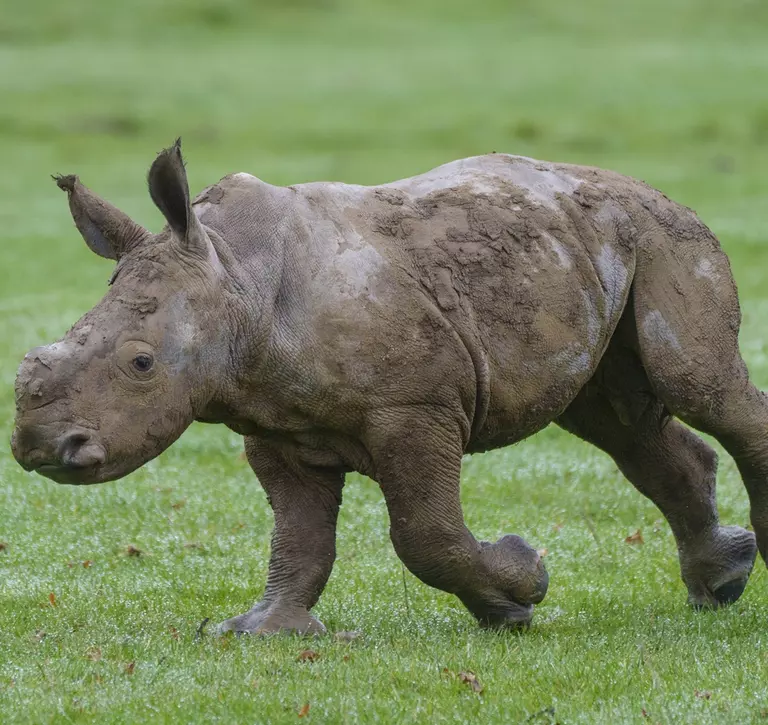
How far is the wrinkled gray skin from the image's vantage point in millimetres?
6395

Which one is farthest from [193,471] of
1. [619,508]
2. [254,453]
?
[254,453]

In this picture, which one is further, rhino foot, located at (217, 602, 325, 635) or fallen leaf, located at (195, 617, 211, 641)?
rhino foot, located at (217, 602, 325, 635)

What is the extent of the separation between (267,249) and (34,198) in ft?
82.2

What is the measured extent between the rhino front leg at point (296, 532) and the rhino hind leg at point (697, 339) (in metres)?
1.74

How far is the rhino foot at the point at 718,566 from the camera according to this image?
845 cm

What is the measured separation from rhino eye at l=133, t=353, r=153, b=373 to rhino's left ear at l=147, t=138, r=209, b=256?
530 millimetres

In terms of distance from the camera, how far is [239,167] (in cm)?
3331

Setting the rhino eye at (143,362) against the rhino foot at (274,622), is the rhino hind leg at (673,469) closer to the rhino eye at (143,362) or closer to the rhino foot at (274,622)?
the rhino foot at (274,622)

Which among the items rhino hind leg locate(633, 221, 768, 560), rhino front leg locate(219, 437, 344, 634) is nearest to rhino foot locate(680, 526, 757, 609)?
rhino hind leg locate(633, 221, 768, 560)

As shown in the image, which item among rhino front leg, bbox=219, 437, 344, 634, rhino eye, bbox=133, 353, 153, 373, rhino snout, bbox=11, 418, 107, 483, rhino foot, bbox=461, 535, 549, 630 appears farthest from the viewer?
rhino front leg, bbox=219, 437, 344, 634

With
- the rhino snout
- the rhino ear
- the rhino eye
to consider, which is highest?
the rhino ear

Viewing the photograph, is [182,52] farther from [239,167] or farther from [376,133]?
[239,167]

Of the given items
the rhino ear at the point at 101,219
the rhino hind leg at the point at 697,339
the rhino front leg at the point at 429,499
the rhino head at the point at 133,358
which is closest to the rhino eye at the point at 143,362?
the rhino head at the point at 133,358

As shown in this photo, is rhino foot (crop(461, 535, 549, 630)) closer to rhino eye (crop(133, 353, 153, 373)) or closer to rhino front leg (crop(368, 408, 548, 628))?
rhino front leg (crop(368, 408, 548, 628))
